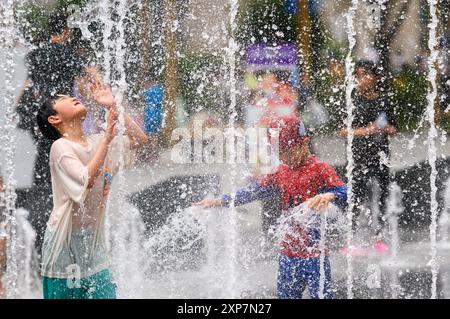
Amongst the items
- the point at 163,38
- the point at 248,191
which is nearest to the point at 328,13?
the point at 163,38

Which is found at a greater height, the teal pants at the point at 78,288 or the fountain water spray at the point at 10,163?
the fountain water spray at the point at 10,163

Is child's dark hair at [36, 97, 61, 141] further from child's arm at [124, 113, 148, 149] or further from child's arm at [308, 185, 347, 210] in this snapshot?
child's arm at [308, 185, 347, 210]

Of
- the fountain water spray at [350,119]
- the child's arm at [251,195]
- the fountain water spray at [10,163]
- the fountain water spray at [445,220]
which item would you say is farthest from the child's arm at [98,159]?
the fountain water spray at [445,220]

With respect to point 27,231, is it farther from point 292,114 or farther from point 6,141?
point 292,114

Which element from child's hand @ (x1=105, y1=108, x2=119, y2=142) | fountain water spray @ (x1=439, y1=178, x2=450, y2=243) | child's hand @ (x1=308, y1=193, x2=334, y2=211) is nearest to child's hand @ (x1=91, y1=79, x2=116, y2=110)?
child's hand @ (x1=105, y1=108, x2=119, y2=142)

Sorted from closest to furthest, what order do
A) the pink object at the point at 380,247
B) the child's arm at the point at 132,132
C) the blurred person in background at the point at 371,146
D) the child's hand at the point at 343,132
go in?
1. the child's arm at the point at 132,132
2. the pink object at the point at 380,247
3. the blurred person in background at the point at 371,146
4. the child's hand at the point at 343,132

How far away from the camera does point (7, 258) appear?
3.39 meters

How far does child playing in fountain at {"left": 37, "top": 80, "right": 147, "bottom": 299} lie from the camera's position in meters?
2.76

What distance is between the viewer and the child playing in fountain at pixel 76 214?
9.05 ft

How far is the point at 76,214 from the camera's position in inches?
109

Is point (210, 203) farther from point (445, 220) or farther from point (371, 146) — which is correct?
point (445, 220)

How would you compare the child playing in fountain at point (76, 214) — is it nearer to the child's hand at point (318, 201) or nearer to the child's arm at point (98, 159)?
the child's arm at point (98, 159)

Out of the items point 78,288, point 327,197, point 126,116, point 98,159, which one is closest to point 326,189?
point 327,197

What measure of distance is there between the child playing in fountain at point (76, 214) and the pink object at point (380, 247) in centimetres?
160
